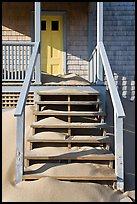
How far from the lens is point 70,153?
5648mm

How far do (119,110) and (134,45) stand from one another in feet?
19.8

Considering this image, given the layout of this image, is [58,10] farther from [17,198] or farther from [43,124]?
[17,198]

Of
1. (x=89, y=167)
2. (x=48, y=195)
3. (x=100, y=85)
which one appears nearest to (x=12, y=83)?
(x=100, y=85)

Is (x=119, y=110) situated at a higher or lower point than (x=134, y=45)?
lower

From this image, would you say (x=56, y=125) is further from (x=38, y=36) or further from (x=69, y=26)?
(x=69, y=26)

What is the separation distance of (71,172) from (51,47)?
644 cm

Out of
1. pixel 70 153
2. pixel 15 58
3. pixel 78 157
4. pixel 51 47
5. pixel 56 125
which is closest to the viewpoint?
pixel 78 157

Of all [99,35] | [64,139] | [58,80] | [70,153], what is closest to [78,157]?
[70,153]

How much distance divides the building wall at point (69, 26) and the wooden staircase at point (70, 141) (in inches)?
130

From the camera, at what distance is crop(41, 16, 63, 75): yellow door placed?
11039 millimetres

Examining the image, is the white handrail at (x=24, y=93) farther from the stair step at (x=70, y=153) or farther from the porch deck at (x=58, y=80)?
the porch deck at (x=58, y=80)

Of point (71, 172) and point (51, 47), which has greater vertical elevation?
point (51, 47)

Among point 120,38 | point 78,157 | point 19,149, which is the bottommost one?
point 78,157

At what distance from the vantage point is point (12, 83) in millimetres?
8742
